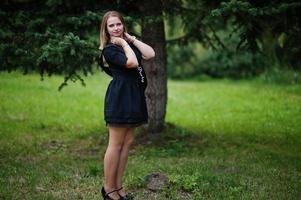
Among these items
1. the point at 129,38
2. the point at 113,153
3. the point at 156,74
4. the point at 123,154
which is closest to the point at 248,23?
the point at 156,74

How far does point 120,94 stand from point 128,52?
0.48 metres

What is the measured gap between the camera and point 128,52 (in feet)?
20.0

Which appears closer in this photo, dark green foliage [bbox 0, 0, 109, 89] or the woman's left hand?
the woman's left hand

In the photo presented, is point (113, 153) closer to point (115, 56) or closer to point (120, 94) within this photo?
point (120, 94)

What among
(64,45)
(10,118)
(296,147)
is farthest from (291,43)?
(10,118)

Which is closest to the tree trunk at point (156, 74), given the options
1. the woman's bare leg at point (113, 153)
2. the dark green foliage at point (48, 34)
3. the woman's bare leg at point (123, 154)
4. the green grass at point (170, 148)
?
the green grass at point (170, 148)

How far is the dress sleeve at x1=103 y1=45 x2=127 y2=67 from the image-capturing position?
20.0 feet

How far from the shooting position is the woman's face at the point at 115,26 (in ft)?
20.8

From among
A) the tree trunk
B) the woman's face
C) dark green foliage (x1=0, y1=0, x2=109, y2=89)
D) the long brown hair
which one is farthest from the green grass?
the woman's face

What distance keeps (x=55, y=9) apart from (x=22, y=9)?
57 cm

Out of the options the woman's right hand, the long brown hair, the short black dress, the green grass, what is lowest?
the green grass

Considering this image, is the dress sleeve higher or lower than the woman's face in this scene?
lower

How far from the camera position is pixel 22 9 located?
9.45 meters

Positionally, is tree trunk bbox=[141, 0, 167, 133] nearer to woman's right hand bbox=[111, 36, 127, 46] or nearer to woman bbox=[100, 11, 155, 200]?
woman bbox=[100, 11, 155, 200]
